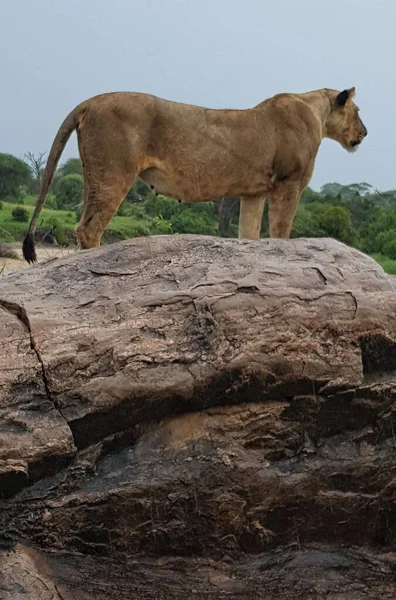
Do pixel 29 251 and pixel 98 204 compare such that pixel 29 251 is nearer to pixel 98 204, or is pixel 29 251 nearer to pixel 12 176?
pixel 98 204

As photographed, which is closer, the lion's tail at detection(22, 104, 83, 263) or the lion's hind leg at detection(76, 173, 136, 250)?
the lion's hind leg at detection(76, 173, 136, 250)

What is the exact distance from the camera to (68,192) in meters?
18.6

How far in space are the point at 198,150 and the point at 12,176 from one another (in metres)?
18.2

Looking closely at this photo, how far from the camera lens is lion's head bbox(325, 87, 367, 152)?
8.16m

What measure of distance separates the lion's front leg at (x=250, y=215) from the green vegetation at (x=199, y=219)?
1981mm

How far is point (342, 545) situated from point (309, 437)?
0.55m

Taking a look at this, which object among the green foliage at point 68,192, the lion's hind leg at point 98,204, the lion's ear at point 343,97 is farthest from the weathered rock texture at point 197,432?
the green foliage at point 68,192

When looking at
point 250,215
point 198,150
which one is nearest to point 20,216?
point 250,215

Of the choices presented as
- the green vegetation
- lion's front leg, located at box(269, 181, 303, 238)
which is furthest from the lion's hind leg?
the green vegetation

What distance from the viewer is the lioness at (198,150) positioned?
630cm

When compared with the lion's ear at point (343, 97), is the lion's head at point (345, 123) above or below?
below

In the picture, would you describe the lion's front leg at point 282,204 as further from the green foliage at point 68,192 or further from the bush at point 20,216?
the green foliage at point 68,192

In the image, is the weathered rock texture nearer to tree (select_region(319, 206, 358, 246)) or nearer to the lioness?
the lioness

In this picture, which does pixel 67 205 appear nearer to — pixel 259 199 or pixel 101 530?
pixel 259 199
